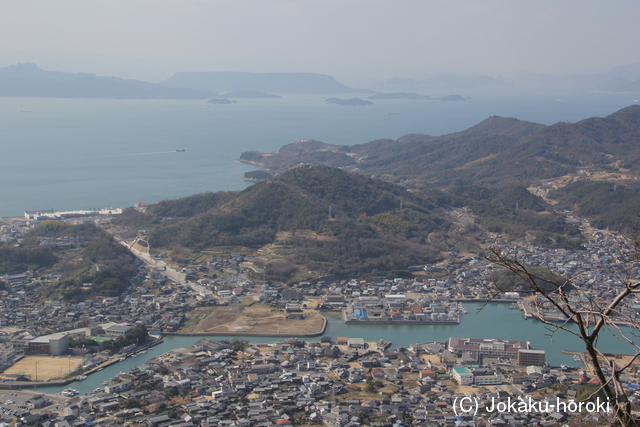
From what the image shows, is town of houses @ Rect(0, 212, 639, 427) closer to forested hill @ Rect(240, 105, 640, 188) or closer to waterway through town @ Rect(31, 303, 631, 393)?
waterway through town @ Rect(31, 303, 631, 393)

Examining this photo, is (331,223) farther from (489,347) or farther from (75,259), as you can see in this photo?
(489,347)

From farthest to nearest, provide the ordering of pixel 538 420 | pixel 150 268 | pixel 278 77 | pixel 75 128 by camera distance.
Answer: pixel 278 77 → pixel 75 128 → pixel 150 268 → pixel 538 420

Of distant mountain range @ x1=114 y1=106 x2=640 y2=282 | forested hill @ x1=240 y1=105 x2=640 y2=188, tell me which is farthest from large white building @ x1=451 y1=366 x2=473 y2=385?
forested hill @ x1=240 y1=105 x2=640 y2=188

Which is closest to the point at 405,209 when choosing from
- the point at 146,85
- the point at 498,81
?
the point at 146,85

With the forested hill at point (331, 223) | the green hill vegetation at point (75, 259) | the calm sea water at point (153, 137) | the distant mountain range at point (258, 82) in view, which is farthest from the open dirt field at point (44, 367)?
the distant mountain range at point (258, 82)

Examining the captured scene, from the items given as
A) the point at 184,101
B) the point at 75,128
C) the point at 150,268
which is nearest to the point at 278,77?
the point at 184,101

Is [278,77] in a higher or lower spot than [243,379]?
higher

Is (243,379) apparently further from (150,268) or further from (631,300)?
(631,300)
